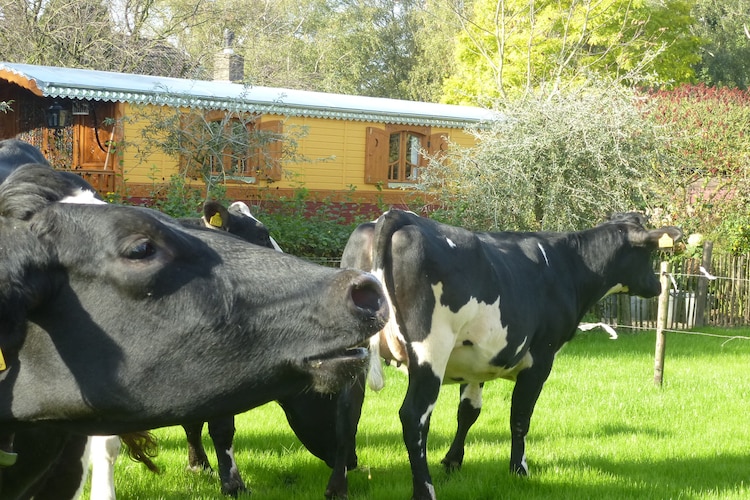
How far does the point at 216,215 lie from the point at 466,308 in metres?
1.90

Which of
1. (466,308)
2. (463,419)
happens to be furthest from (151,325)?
(463,419)

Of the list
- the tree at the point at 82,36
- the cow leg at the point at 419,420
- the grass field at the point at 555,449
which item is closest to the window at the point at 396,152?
the tree at the point at 82,36

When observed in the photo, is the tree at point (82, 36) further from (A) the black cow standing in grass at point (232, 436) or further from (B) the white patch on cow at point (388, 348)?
(B) the white patch on cow at point (388, 348)

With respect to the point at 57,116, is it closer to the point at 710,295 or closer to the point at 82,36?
the point at 82,36

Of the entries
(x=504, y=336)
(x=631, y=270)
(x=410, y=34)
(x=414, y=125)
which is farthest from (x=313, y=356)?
(x=410, y=34)

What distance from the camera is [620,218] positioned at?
27.1 feet

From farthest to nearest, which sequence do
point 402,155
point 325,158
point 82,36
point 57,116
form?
point 82,36 < point 402,155 < point 325,158 < point 57,116

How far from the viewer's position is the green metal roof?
59.2 ft

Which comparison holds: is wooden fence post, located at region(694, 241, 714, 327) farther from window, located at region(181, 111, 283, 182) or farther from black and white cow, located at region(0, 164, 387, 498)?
black and white cow, located at region(0, 164, 387, 498)

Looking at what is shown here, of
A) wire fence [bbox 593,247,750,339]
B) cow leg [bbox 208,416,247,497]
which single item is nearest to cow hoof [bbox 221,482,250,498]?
cow leg [bbox 208,416,247,497]

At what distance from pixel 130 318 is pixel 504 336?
14.2 ft

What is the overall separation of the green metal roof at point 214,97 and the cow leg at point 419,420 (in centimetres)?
1186

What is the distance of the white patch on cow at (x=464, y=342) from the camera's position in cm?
585

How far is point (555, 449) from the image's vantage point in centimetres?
720
